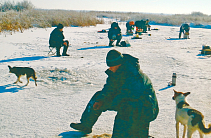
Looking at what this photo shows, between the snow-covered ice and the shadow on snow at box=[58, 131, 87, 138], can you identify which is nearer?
the shadow on snow at box=[58, 131, 87, 138]

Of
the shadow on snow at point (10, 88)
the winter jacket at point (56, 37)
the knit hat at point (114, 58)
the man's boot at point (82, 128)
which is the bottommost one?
the man's boot at point (82, 128)

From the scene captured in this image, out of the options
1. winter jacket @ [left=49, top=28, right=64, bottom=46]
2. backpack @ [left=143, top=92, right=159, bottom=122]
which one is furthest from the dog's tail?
winter jacket @ [left=49, top=28, right=64, bottom=46]

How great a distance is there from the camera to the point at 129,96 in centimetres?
298

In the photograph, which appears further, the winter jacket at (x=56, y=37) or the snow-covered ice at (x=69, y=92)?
the winter jacket at (x=56, y=37)

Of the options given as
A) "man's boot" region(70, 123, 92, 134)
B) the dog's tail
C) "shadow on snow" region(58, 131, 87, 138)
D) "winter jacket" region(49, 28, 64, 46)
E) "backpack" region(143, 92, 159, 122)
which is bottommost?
"shadow on snow" region(58, 131, 87, 138)

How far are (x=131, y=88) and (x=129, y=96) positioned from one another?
117 mm

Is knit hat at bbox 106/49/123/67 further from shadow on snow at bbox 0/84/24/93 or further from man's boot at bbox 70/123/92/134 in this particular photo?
shadow on snow at bbox 0/84/24/93

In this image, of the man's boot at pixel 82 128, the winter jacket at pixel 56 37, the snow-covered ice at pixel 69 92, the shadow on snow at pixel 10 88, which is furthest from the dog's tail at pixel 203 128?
the winter jacket at pixel 56 37

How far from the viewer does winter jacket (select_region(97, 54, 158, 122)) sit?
2955 millimetres

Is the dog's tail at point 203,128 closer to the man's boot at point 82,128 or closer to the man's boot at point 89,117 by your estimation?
the man's boot at point 89,117

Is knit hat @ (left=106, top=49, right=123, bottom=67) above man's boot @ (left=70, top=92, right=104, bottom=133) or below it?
above

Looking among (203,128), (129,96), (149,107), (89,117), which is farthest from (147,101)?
(89,117)

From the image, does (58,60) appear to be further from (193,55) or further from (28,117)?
(193,55)

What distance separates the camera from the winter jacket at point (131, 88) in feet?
9.70
